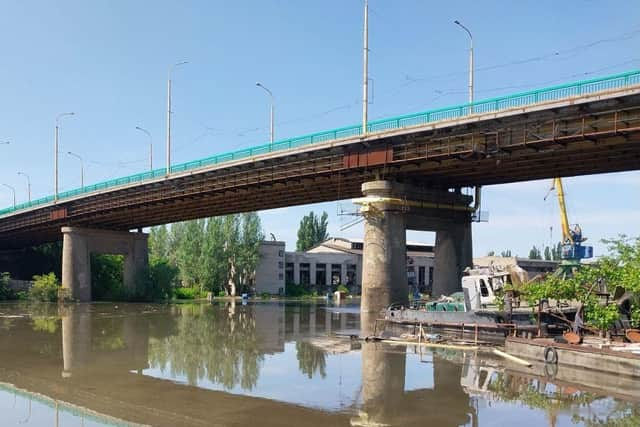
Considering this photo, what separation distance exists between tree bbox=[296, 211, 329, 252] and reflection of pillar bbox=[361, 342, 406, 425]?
4223 inches

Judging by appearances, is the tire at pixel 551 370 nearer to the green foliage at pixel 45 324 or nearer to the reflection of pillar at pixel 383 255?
the reflection of pillar at pixel 383 255

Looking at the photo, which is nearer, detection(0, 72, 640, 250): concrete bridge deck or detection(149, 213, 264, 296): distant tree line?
detection(0, 72, 640, 250): concrete bridge deck

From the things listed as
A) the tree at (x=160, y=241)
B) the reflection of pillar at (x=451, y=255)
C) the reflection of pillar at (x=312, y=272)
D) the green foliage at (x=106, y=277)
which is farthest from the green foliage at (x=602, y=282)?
the tree at (x=160, y=241)

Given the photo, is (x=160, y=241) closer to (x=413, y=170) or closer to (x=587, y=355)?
(x=413, y=170)

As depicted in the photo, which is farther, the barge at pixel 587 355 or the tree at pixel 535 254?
the tree at pixel 535 254

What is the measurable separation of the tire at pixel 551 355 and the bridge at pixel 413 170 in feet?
50.8

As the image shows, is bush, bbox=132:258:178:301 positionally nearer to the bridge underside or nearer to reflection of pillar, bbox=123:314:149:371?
the bridge underside

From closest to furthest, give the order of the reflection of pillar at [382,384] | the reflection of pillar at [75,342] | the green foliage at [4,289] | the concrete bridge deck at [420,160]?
Result: the reflection of pillar at [382,384]
the reflection of pillar at [75,342]
the concrete bridge deck at [420,160]
the green foliage at [4,289]

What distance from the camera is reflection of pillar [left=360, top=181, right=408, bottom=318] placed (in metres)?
45.3

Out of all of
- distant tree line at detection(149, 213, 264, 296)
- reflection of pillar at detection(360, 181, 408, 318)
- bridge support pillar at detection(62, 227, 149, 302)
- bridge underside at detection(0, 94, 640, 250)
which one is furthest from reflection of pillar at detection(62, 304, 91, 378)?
distant tree line at detection(149, 213, 264, 296)

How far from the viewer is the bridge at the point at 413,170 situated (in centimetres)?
3538

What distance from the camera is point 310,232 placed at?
13525 cm

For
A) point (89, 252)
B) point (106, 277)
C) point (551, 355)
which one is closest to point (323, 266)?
point (106, 277)

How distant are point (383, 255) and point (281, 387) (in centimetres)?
2820
